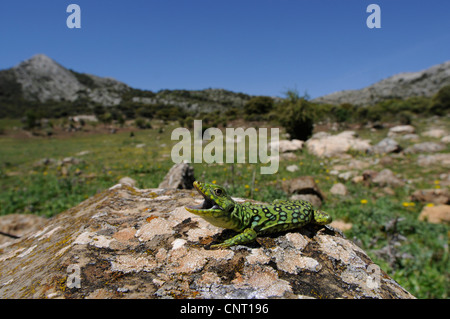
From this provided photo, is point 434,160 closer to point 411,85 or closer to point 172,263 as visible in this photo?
point 172,263

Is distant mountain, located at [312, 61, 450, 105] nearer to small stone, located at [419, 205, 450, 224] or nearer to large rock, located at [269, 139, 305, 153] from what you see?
large rock, located at [269, 139, 305, 153]

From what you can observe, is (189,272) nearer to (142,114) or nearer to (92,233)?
(92,233)

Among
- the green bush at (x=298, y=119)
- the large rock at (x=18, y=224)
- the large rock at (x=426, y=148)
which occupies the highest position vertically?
the green bush at (x=298, y=119)

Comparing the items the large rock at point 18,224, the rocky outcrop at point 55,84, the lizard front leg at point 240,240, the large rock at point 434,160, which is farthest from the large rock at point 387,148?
the rocky outcrop at point 55,84

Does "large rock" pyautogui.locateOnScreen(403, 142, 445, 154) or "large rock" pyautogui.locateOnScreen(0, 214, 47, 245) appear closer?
"large rock" pyautogui.locateOnScreen(0, 214, 47, 245)

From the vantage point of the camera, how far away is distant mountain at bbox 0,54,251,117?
108 m

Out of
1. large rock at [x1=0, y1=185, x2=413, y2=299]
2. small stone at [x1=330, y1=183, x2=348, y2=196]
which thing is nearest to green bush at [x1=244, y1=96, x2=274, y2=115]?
small stone at [x1=330, y1=183, x2=348, y2=196]

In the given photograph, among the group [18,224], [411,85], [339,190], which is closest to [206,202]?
[18,224]

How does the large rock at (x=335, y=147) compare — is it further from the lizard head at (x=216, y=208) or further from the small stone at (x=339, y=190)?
the lizard head at (x=216, y=208)

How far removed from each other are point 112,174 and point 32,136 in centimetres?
4342

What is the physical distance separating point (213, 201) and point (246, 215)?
16.4 inches

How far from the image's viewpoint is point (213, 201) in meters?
2.46

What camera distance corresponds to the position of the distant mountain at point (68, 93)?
355 feet

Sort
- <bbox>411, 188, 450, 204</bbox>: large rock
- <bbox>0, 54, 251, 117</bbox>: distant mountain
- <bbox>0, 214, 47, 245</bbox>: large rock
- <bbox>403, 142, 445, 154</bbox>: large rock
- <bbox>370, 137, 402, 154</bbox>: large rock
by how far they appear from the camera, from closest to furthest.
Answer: <bbox>0, 214, 47, 245</bbox>: large rock < <bbox>411, 188, 450, 204</bbox>: large rock < <bbox>403, 142, 445, 154</bbox>: large rock < <bbox>370, 137, 402, 154</bbox>: large rock < <bbox>0, 54, 251, 117</bbox>: distant mountain
